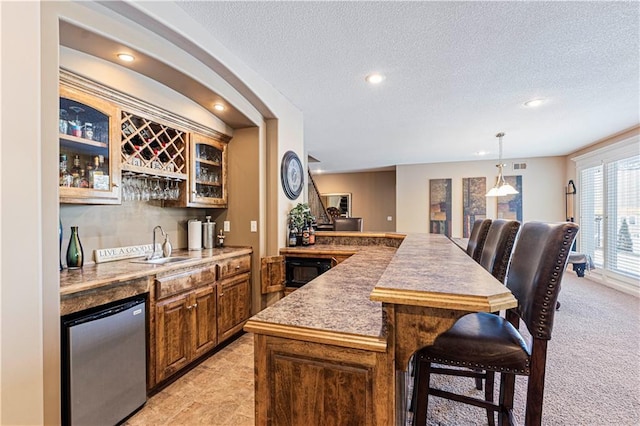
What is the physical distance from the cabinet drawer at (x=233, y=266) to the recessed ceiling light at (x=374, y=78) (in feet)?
7.28

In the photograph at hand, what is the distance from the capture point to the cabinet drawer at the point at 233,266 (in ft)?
8.84

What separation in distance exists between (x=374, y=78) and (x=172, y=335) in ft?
9.49

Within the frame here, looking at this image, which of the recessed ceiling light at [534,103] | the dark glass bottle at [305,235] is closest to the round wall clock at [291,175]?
the dark glass bottle at [305,235]

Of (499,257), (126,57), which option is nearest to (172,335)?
(126,57)

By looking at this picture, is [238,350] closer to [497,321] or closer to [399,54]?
[497,321]

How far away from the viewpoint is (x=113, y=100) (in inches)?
80.7

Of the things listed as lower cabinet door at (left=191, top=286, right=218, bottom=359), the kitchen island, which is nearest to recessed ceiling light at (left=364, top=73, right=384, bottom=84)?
the kitchen island

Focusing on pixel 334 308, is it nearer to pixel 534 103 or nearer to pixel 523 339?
pixel 523 339

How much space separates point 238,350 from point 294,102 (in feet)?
9.31

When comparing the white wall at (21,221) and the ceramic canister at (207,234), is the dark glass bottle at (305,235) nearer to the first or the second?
the ceramic canister at (207,234)

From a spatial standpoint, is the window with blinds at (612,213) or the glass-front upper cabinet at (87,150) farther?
the window with blinds at (612,213)

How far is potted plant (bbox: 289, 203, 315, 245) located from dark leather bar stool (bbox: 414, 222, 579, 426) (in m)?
2.31

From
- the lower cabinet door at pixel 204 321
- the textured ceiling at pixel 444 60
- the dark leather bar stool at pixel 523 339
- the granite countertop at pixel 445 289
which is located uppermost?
the textured ceiling at pixel 444 60

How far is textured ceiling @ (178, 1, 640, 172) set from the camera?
A: 6.39 feet
